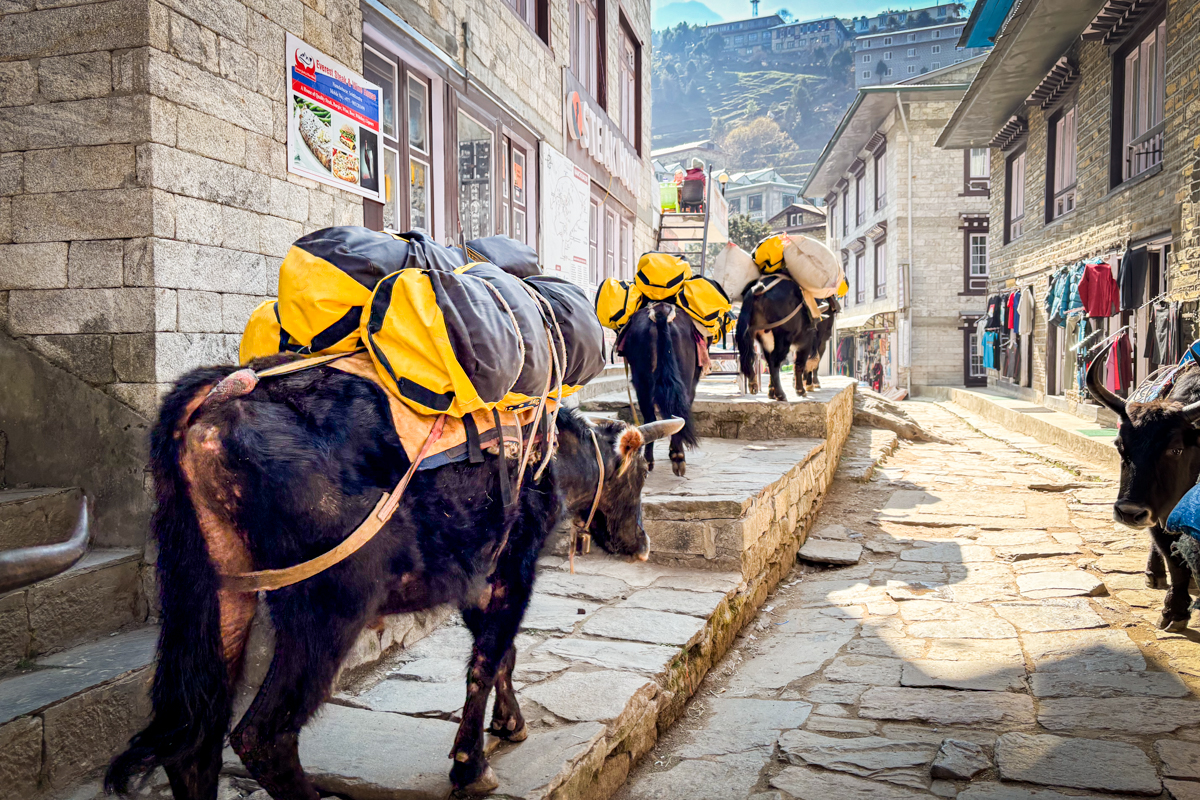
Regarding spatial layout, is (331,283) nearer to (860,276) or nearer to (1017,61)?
(1017,61)

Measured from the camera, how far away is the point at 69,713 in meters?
2.42

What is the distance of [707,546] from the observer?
491cm

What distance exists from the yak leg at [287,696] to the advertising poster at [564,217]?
6607 millimetres

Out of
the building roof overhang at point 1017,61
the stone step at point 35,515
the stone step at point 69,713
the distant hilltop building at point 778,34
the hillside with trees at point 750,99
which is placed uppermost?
the distant hilltop building at point 778,34

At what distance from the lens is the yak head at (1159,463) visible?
421 centimetres

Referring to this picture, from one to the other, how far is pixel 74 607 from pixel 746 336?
669cm

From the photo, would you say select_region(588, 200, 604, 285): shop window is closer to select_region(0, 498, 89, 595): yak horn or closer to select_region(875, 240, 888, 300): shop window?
select_region(0, 498, 89, 595): yak horn

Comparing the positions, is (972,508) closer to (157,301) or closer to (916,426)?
(916,426)

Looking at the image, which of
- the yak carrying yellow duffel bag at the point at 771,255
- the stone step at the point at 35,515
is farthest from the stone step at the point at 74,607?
the yak carrying yellow duffel bag at the point at 771,255

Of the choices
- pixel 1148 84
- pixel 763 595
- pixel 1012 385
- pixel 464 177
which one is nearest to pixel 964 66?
A: pixel 1012 385

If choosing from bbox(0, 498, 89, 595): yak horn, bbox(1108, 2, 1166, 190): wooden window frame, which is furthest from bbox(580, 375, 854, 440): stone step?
bbox(0, 498, 89, 595): yak horn

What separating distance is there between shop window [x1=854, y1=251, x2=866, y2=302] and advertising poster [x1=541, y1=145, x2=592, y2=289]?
67.6ft

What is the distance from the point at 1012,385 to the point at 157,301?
60.9 feet

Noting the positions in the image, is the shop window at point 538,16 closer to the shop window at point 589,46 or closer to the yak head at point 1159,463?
the shop window at point 589,46
